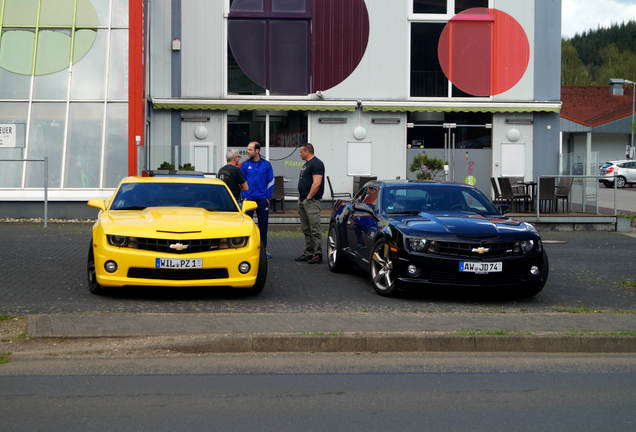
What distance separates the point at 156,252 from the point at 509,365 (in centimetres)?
432

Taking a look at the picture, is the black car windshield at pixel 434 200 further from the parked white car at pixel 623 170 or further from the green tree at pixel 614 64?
the green tree at pixel 614 64

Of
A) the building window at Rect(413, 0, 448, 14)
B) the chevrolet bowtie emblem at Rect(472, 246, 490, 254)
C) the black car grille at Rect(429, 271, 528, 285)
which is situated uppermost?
the building window at Rect(413, 0, 448, 14)

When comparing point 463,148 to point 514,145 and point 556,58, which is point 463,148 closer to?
point 514,145

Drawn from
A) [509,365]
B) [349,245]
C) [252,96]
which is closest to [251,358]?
[509,365]

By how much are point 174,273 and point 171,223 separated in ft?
1.96

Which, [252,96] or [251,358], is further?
[252,96]

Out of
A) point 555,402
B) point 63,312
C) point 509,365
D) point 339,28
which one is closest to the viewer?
point 555,402

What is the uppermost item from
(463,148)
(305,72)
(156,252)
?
(305,72)

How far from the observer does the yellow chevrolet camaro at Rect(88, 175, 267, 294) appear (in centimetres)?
952

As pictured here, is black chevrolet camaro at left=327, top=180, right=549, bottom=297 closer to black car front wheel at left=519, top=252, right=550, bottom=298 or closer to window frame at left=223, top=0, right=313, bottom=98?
black car front wheel at left=519, top=252, right=550, bottom=298

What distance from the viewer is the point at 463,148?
26.7 m

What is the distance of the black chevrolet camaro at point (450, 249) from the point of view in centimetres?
987

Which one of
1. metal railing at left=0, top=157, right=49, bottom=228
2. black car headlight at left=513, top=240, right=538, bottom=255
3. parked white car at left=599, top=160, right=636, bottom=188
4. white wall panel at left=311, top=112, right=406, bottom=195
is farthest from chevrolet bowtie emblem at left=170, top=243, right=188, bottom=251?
parked white car at left=599, top=160, right=636, bottom=188

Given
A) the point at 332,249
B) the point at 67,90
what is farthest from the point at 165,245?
the point at 67,90
